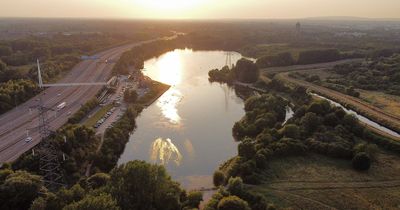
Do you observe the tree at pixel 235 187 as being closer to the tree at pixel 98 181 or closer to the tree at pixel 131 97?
the tree at pixel 98 181

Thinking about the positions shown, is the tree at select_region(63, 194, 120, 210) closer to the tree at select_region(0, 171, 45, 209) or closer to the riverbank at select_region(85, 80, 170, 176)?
the tree at select_region(0, 171, 45, 209)

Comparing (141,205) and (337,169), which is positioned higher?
(141,205)

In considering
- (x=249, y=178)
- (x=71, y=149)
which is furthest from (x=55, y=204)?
(x=249, y=178)

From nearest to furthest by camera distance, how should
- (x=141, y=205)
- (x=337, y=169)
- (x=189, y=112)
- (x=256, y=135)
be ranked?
(x=141, y=205)
(x=337, y=169)
(x=256, y=135)
(x=189, y=112)

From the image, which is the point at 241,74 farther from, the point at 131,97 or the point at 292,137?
the point at 292,137

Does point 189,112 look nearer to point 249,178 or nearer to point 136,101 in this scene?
point 136,101

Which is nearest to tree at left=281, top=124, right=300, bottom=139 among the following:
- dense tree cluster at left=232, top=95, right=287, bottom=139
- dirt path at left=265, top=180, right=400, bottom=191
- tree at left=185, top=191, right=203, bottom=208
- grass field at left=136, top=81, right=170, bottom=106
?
dense tree cluster at left=232, top=95, right=287, bottom=139
